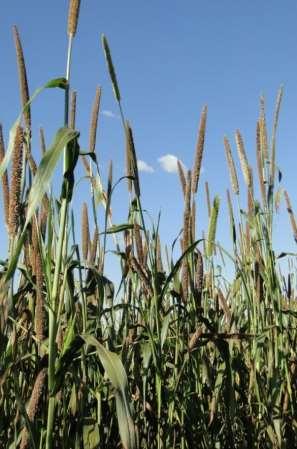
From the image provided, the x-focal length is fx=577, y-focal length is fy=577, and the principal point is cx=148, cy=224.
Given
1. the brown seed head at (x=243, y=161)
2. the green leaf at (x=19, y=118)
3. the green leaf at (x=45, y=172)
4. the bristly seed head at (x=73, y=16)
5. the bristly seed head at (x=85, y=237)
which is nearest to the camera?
the green leaf at (x=45, y=172)

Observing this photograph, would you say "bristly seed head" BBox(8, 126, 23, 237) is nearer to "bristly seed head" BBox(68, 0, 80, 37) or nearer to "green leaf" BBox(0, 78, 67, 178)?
"green leaf" BBox(0, 78, 67, 178)

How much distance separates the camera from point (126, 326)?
2000mm

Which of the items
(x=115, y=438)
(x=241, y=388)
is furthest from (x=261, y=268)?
(x=115, y=438)

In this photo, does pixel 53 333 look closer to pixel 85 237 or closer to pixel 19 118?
pixel 19 118

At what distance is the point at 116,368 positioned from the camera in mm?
1345

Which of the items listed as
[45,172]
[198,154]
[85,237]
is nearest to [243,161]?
[198,154]

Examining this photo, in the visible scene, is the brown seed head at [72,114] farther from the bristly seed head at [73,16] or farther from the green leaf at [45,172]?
the green leaf at [45,172]

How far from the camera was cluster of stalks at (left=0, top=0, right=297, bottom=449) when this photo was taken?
1.43 metres

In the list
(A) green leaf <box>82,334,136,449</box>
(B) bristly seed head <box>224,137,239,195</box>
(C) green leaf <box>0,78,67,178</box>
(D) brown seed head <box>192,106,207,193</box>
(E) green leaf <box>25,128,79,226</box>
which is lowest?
(A) green leaf <box>82,334,136,449</box>

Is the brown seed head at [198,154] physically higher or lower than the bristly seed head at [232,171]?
lower

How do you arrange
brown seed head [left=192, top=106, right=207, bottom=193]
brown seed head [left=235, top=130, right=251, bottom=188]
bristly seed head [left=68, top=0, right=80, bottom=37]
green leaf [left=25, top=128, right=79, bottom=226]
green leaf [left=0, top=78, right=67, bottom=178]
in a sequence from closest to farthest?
green leaf [left=25, top=128, right=79, bottom=226] → green leaf [left=0, top=78, right=67, bottom=178] → bristly seed head [left=68, top=0, right=80, bottom=37] → brown seed head [left=192, top=106, right=207, bottom=193] → brown seed head [left=235, top=130, right=251, bottom=188]

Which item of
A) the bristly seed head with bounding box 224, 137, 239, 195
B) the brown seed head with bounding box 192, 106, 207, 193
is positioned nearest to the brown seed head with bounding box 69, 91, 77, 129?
the brown seed head with bounding box 192, 106, 207, 193

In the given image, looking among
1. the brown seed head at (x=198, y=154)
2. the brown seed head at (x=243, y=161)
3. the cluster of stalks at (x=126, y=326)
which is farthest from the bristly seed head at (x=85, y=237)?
the brown seed head at (x=243, y=161)

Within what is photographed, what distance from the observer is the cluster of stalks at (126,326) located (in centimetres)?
143
